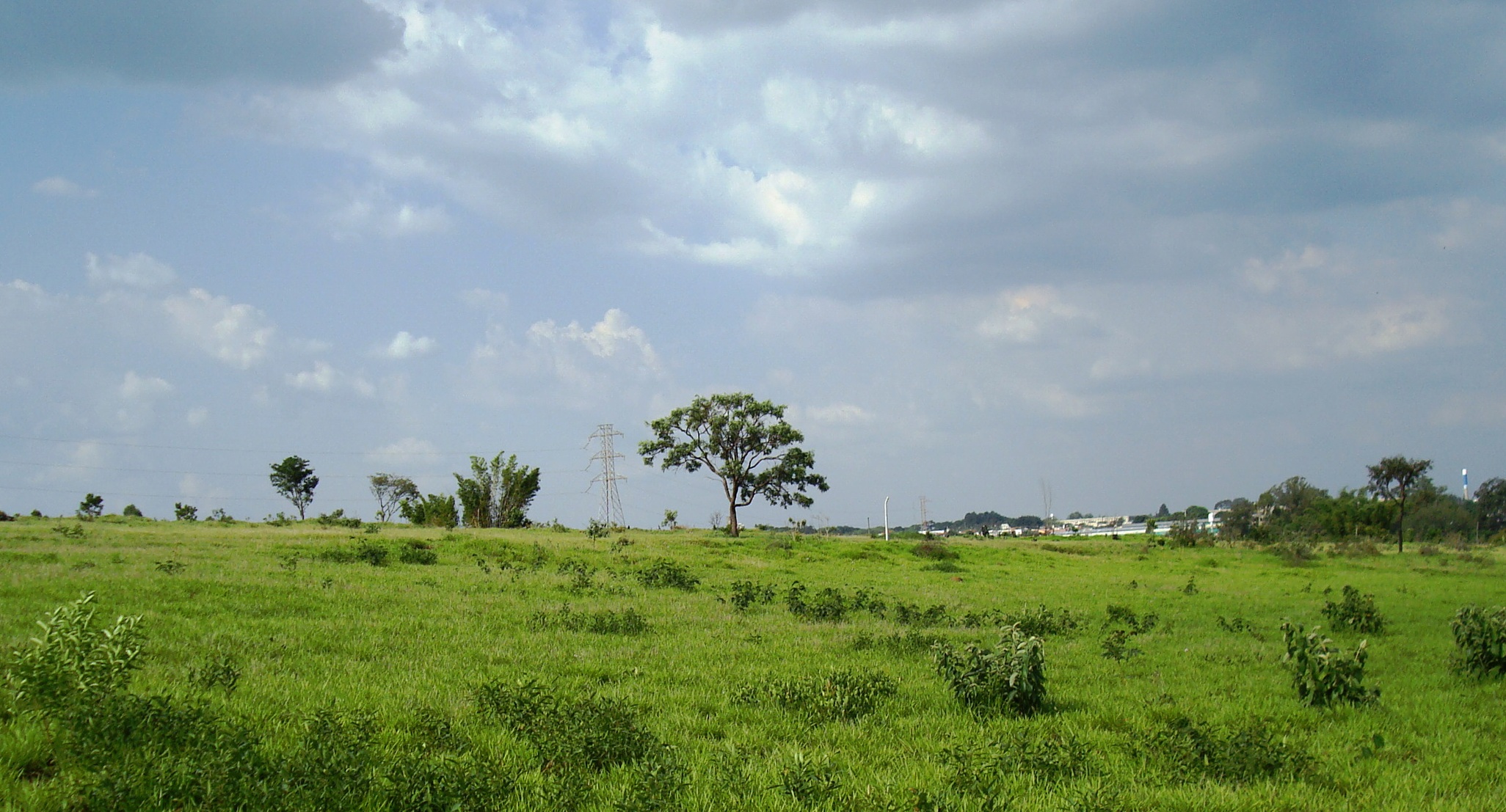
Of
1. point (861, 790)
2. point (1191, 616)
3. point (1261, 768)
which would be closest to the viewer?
point (861, 790)

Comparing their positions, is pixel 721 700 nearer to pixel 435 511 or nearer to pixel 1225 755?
pixel 1225 755

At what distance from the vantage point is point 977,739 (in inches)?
372

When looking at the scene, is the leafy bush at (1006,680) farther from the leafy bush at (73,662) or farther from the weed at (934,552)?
the weed at (934,552)

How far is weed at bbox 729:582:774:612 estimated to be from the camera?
68.9 ft

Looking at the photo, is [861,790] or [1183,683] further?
[1183,683]

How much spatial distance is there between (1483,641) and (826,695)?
40.2 feet

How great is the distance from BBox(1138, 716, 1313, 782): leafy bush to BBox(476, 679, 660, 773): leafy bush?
5585 mm

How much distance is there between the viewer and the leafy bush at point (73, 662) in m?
7.19

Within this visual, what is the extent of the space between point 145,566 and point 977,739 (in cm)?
2246

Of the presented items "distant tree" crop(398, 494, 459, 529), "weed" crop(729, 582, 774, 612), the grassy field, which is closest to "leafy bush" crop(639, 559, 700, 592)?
the grassy field

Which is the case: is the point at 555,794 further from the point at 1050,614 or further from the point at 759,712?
the point at 1050,614

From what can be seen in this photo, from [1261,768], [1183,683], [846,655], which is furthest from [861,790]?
[1183,683]

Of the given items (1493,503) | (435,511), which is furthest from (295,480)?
(1493,503)

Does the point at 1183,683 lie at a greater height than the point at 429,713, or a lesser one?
lesser
